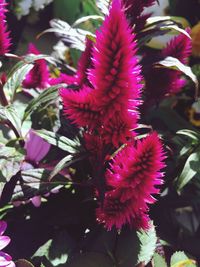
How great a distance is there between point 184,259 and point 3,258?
0.23 metres

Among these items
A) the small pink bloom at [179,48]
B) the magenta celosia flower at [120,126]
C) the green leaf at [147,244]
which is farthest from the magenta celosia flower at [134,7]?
the green leaf at [147,244]

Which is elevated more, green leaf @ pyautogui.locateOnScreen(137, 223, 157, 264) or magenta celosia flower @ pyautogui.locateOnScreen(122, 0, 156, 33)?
magenta celosia flower @ pyautogui.locateOnScreen(122, 0, 156, 33)

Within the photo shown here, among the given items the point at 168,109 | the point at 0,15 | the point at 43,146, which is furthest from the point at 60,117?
the point at 168,109

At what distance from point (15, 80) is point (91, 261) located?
0.94 feet

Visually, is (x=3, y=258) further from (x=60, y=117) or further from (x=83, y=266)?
(x=60, y=117)

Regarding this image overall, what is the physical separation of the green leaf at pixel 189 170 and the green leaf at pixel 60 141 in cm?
14

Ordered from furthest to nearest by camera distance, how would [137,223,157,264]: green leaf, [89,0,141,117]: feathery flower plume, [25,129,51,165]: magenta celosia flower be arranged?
[25,129,51,165]: magenta celosia flower, [137,223,157,264]: green leaf, [89,0,141,117]: feathery flower plume

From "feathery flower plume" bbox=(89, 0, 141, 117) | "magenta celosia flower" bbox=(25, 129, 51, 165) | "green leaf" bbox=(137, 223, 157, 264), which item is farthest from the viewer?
"magenta celosia flower" bbox=(25, 129, 51, 165)

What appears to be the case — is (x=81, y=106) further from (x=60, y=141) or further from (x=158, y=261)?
(x=158, y=261)

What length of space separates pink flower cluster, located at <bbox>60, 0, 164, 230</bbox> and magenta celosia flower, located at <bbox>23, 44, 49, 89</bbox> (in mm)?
231

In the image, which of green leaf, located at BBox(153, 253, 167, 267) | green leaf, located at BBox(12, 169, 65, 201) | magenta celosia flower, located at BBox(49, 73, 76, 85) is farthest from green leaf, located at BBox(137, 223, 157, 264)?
magenta celosia flower, located at BBox(49, 73, 76, 85)

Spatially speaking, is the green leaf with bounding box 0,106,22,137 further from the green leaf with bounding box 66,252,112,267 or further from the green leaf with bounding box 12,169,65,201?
the green leaf with bounding box 66,252,112,267

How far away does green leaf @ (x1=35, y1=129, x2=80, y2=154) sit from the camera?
65cm

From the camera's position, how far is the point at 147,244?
625mm
